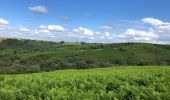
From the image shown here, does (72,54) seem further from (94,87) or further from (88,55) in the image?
(94,87)

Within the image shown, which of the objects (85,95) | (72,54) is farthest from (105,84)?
(72,54)

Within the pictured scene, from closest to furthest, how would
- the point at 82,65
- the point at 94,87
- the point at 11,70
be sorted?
1. the point at 94,87
2. the point at 11,70
3. the point at 82,65

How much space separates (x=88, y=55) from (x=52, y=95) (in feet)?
474

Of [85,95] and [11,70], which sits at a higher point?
[85,95]

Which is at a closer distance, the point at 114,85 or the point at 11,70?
the point at 114,85

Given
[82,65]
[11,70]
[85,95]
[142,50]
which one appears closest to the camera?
[85,95]

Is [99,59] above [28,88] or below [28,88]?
below

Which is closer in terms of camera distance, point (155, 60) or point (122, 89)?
point (122, 89)

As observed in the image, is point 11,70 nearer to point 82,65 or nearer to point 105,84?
point 82,65

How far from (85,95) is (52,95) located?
119cm

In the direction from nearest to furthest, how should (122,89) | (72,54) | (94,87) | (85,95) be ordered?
1. (85,95)
2. (122,89)
3. (94,87)
4. (72,54)

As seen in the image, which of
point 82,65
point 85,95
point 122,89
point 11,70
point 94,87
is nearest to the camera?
point 85,95

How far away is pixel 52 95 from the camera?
10297mm

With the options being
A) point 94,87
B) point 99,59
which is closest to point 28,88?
point 94,87
